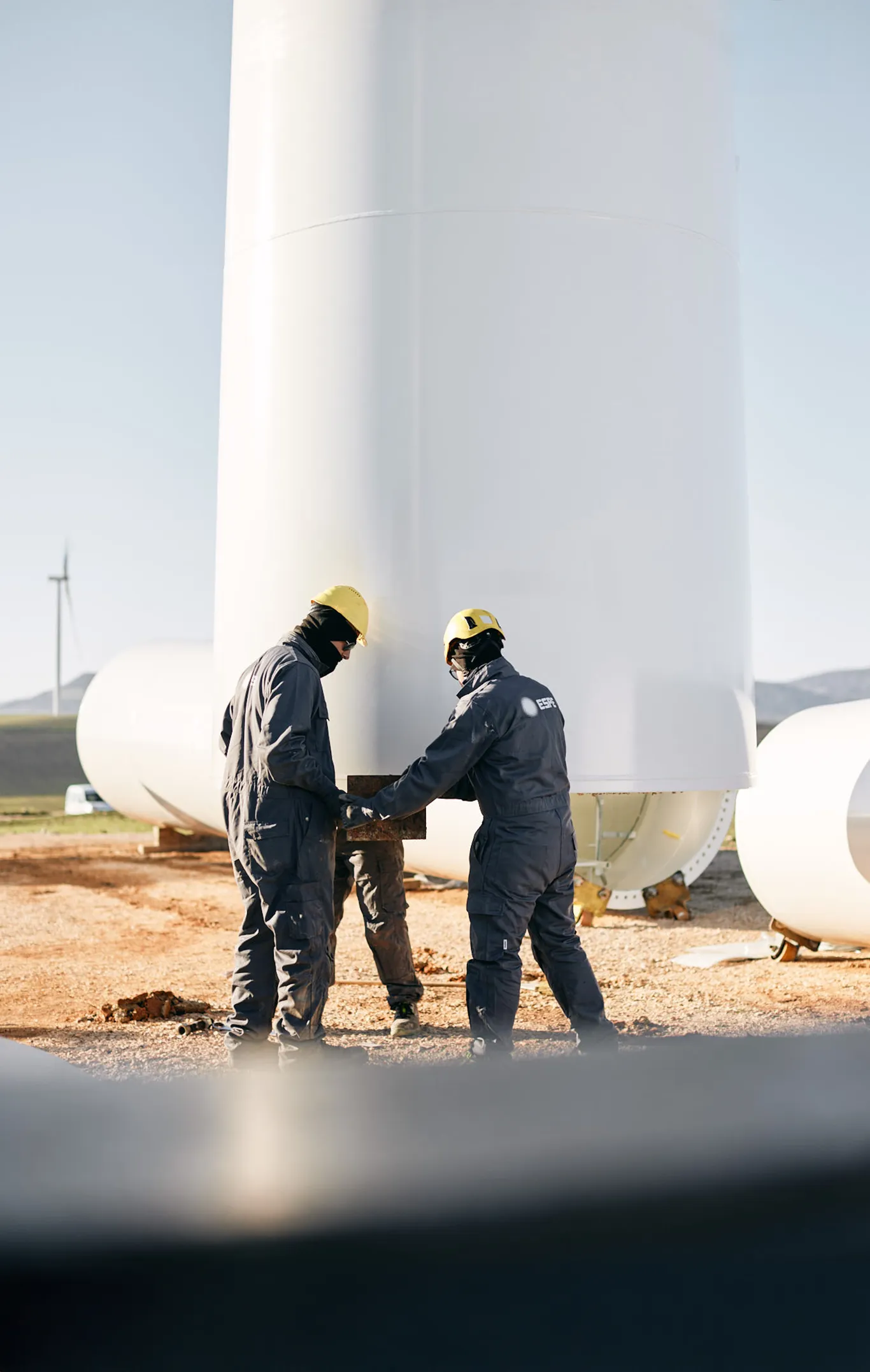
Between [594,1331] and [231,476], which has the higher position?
[231,476]

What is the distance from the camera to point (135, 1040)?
694 centimetres

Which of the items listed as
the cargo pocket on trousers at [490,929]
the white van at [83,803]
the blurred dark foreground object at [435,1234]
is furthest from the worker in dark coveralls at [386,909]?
the white van at [83,803]

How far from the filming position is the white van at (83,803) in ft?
80.4

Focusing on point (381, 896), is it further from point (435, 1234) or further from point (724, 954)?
point (435, 1234)

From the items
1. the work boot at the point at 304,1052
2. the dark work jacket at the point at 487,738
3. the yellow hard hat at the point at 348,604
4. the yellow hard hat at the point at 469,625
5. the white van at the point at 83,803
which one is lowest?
the work boot at the point at 304,1052

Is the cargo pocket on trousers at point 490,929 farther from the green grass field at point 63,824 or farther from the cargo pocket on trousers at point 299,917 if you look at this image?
the green grass field at point 63,824

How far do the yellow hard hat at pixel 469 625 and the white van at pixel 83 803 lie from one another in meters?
20.5

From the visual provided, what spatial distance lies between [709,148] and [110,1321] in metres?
5.61

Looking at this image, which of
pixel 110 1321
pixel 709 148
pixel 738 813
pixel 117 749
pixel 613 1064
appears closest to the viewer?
pixel 110 1321

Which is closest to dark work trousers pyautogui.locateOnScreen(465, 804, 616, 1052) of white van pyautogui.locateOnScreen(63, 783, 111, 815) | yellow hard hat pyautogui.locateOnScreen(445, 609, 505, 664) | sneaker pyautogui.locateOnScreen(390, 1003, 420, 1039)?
yellow hard hat pyautogui.locateOnScreen(445, 609, 505, 664)

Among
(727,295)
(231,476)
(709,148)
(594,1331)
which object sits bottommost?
(594,1331)

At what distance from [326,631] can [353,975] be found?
4.71 metres

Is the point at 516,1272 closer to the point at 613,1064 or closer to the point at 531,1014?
the point at 613,1064

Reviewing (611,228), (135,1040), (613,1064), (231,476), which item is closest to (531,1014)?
(135,1040)
